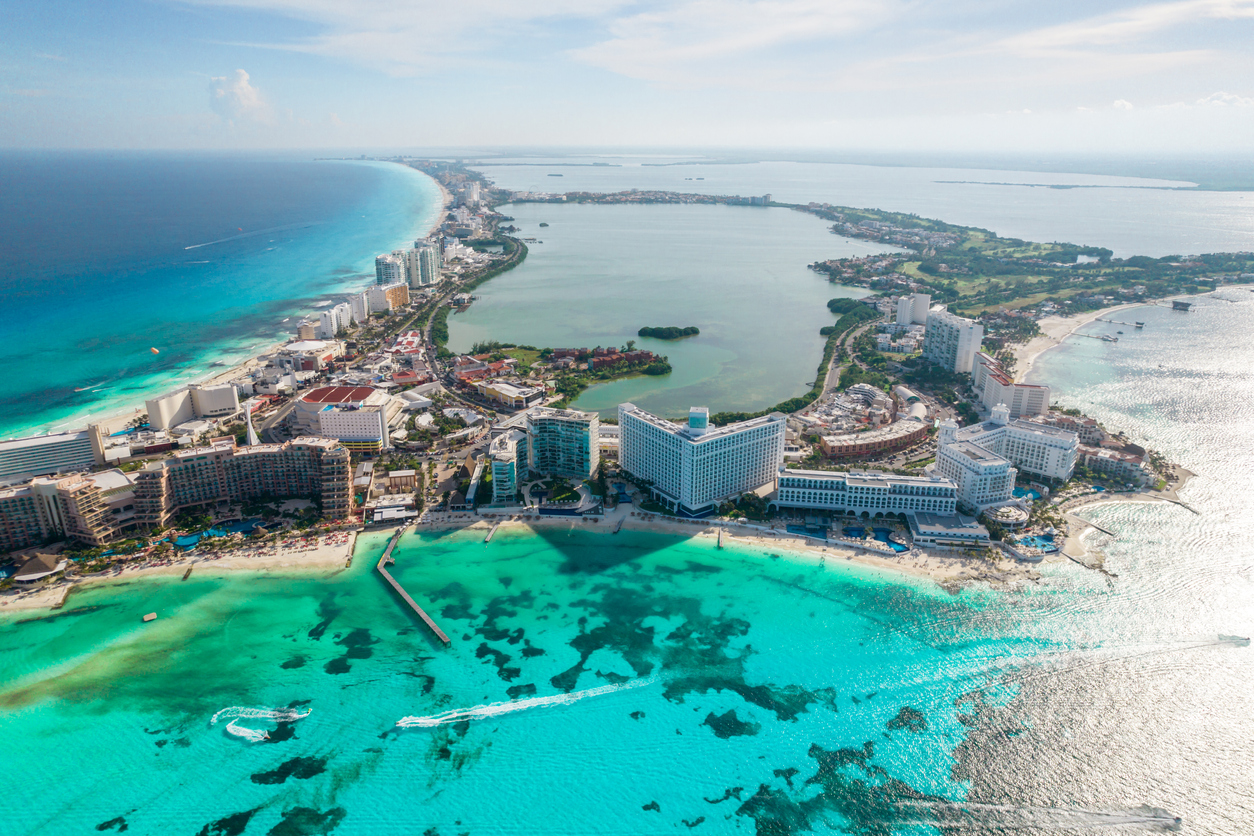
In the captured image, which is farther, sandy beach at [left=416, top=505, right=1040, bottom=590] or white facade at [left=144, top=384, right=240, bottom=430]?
white facade at [left=144, top=384, right=240, bottom=430]

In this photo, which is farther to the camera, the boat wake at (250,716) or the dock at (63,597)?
the dock at (63,597)

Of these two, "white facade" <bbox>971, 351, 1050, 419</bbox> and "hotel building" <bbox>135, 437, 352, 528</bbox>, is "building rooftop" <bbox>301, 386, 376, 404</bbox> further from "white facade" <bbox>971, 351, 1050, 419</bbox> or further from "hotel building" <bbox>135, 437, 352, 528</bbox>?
"white facade" <bbox>971, 351, 1050, 419</bbox>

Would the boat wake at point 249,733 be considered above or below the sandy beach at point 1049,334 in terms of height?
below

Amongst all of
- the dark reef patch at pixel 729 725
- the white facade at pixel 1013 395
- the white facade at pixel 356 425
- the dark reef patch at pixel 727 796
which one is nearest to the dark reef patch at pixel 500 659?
the dark reef patch at pixel 729 725

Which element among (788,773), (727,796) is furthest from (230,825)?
(788,773)

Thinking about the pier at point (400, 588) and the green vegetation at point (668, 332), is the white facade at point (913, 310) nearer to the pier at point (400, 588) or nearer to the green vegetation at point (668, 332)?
the green vegetation at point (668, 332)

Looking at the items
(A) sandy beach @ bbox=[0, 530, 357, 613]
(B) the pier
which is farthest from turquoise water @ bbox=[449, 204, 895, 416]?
(A) sandy beach @ bbox=[0, 530, 357, 613]
